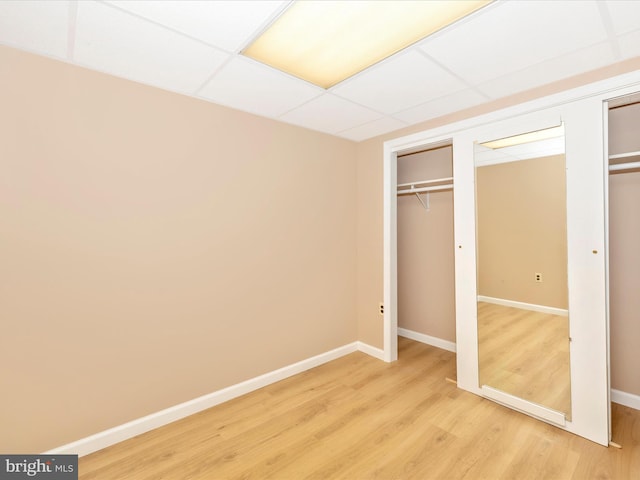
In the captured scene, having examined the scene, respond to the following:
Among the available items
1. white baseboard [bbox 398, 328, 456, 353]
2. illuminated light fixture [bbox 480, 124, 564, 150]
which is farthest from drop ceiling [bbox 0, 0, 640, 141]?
white baseboard [bbox 398, 328, 456, 353]

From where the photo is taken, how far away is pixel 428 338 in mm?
4047

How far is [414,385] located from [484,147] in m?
2.35

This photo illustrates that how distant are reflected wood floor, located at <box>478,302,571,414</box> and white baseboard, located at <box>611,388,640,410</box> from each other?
0.65 meters

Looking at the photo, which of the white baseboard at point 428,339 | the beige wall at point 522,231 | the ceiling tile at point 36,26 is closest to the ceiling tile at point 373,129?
the beige wall at point 522,231

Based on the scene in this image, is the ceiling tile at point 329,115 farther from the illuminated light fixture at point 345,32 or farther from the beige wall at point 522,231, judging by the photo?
the beige wall at point 522,231

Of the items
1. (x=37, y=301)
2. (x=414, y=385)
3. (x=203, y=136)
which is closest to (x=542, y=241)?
(x=414, y=385)

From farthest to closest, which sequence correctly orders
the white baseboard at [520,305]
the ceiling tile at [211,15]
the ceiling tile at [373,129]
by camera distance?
the ceiling tile at [373,129], the white baseboard at [520,305], the ceiling tile at [211,15]

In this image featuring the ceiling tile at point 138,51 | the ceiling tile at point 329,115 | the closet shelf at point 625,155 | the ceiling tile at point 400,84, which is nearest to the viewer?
the ceiling tile at point 138,51

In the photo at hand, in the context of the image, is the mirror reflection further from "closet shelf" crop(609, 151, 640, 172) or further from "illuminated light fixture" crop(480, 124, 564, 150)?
"closet shelf" crop(609, 151, 640, 172)

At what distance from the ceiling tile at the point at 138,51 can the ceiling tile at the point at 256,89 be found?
115 millimetres

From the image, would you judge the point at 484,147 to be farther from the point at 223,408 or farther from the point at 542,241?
the point at 223,408

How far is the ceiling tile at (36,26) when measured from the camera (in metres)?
1.52
